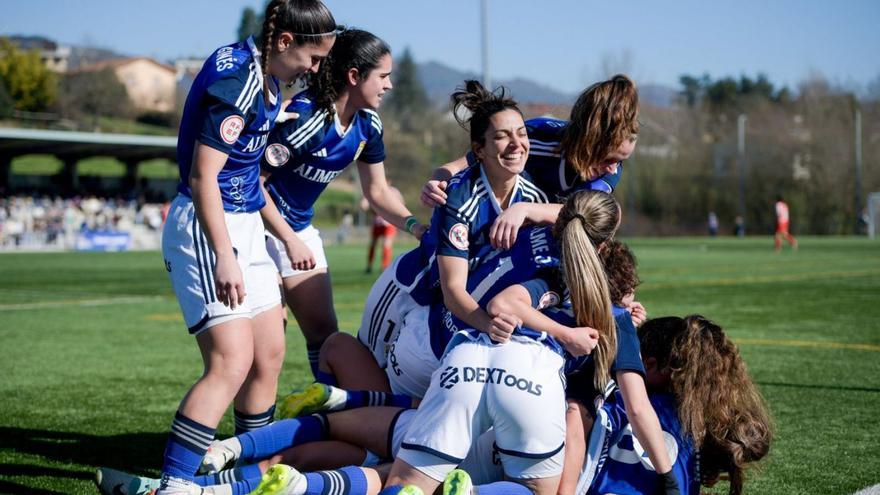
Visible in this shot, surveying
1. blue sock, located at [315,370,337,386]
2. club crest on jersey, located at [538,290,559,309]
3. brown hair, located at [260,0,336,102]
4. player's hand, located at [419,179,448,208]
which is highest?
brown hair, located at [260,0,336,102]

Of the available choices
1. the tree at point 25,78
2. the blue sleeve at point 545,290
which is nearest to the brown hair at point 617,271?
the blue sleeve at point 545,290

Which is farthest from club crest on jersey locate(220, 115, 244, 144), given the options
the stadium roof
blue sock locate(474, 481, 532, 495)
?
the stadium roof

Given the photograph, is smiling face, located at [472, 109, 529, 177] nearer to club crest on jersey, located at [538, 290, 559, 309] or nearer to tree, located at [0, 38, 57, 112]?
club crest on jersey, located at [538, 290, 559, 309]

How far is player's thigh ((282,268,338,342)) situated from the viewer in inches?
202

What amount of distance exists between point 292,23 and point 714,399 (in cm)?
230

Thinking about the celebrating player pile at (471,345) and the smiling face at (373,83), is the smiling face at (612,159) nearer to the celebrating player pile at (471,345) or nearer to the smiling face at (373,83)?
the celebrating player pile at (471,345)

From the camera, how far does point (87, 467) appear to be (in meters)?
4.79

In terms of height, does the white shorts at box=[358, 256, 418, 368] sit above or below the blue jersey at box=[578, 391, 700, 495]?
above

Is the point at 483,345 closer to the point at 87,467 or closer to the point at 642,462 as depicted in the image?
the point at 642,462

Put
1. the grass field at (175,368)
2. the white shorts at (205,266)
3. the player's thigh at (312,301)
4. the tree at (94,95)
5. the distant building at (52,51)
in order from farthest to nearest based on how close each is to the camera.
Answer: the distant building at (52,51) → the tree at (94,95) → the player's thigh at (312,301) → the grass field at (175,368) → the white shorts at (205,266)

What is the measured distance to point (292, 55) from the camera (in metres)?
3.97

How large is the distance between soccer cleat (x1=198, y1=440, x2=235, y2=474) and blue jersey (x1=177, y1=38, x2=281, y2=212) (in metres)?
1.00

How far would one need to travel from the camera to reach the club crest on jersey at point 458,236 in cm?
389

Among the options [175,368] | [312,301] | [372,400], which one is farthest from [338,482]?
[175,368]
